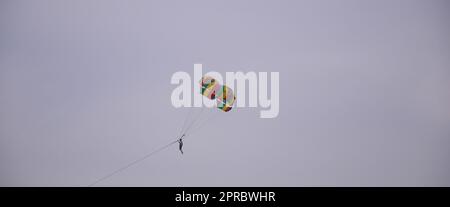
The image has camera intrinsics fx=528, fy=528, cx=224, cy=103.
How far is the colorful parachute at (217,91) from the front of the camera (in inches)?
1325

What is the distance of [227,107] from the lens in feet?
112

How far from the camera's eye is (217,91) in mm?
33812

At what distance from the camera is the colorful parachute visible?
33.7 meters
